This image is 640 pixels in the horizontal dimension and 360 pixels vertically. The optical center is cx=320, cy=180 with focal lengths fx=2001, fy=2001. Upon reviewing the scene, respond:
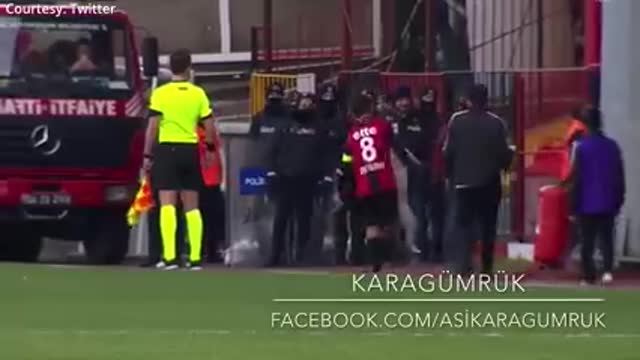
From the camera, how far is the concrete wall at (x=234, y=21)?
118 feet

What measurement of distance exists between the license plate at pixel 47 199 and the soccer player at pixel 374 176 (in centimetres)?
329

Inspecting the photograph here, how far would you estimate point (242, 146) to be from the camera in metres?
22.8

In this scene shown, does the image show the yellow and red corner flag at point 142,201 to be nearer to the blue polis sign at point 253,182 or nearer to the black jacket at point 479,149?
the blue polis sign at point 253,182

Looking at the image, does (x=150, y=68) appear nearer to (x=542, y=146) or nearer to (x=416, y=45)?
(x=542, y=146)

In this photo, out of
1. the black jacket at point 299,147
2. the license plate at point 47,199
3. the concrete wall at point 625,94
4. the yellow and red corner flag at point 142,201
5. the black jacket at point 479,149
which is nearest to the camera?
the black jacket at point 479,149

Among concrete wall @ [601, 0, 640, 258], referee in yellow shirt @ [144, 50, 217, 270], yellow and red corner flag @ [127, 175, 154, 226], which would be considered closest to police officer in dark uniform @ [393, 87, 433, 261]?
concrete wall @ [601, 0, 640, 258]

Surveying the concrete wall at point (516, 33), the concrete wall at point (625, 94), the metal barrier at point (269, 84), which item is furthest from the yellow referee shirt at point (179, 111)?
the concrete wall at point (516, 33)

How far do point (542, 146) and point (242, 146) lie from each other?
3446 mm

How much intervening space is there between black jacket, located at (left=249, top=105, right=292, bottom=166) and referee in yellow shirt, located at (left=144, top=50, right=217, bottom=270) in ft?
11.7

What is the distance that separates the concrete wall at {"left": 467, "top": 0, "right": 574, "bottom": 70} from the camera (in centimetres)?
2681

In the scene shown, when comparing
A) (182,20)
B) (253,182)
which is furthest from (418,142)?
(182,20)

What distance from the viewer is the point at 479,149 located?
18734 millimetres

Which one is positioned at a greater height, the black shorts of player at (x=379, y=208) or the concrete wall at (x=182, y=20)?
the concrete wall at (x=182, y=20)

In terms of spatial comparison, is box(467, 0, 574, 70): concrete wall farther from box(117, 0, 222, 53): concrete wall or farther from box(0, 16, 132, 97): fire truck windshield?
box(117, 0, 222, 53): concrete wall
